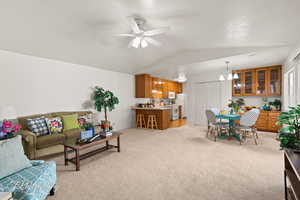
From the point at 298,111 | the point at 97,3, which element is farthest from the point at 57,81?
the point at 298,111

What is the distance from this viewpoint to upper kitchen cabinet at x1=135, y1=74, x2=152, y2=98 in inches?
239

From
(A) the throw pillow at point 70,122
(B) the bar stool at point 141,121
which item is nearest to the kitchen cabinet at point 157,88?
(B) the bar stool at point 141,121

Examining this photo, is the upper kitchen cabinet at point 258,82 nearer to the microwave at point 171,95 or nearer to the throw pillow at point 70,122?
the microwave at point 171,95

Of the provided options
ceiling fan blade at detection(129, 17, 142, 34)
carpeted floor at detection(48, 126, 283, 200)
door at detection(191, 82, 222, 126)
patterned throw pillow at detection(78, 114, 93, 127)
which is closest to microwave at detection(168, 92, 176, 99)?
door at detection(191, 82, 222, 126)

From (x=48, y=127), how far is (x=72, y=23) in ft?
7.74

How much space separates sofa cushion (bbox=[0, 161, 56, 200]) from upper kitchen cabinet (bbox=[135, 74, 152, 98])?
4.63 metres

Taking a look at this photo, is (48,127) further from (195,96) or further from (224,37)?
(195,96)

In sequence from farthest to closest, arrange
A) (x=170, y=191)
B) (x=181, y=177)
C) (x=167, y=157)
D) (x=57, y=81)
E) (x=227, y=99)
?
(x=227, y=99)
(x=57, y=81)
(x=167, y=157)
(x=181, y=177)
(x=170, y=191)

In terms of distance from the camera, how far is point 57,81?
3.93 meters

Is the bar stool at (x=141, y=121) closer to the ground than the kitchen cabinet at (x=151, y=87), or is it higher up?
closer to the ground

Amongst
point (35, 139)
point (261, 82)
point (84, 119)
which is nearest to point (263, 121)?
point (261, 82)

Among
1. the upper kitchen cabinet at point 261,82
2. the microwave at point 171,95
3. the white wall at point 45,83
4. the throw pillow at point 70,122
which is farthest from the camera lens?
the microwave at point 171,95

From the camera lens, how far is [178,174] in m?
2.30

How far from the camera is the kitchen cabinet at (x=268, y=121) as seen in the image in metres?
4.70
